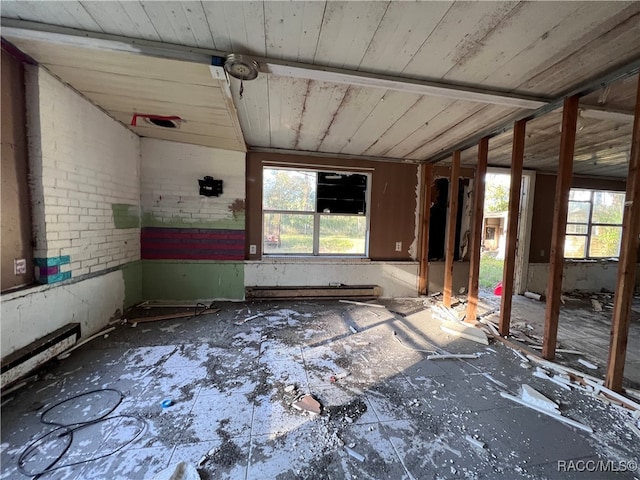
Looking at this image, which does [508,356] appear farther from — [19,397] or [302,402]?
[19,397]

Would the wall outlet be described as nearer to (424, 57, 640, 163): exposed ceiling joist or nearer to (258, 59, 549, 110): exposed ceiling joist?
(258, 59, 549, 110): exposed ceiling joist

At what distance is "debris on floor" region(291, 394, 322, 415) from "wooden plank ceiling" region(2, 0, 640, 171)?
245 centimetres

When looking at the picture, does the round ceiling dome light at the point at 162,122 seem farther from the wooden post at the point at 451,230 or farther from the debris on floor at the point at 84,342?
the wooden post at the point at 451,230

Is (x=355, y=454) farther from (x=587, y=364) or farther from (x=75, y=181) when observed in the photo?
(x=75, y=181)

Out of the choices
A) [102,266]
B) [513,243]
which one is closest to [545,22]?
[513,243]

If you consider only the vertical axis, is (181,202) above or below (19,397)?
above

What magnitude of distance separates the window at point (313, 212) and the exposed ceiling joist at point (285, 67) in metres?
2.37

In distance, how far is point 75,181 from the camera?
2521 mm

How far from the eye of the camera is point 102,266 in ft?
9.71

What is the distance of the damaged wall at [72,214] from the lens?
2084 millimetres

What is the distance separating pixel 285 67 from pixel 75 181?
7.56 feet

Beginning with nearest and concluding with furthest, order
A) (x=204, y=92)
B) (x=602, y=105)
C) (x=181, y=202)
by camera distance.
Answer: (x=204, y=92), (x=602, y=105), (x=181, y=202)

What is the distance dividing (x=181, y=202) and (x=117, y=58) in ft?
7.43

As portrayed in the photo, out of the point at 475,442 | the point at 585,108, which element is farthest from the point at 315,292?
the point at 585,108
